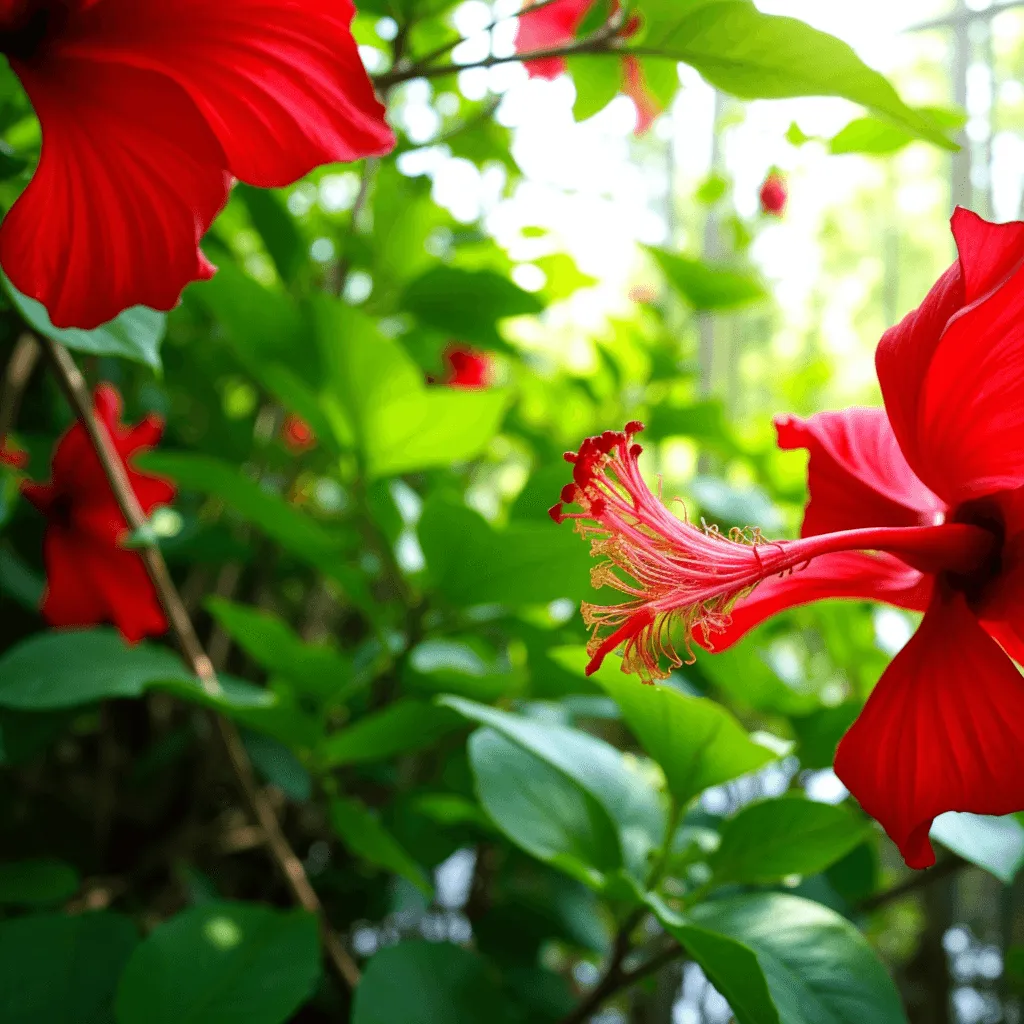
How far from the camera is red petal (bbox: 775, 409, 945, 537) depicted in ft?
1.14

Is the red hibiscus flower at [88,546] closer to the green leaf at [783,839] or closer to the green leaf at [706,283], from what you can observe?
the green leaf at [783,839]

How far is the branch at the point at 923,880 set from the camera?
0.54 meters

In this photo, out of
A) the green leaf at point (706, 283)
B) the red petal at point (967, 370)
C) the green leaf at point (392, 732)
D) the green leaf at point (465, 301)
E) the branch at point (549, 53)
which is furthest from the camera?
the green leaf at point (706, 283)

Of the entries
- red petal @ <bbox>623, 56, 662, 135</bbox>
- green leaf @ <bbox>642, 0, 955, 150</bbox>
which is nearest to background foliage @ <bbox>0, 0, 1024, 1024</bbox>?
green leaf @ <bbox>642, 0, 955, 150</bbox>

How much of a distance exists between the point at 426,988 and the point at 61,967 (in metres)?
0.22

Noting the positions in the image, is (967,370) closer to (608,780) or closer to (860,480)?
(860,480)

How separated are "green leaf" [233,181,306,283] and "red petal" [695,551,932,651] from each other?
17.6 inches

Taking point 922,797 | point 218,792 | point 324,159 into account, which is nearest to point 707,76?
point 324,159

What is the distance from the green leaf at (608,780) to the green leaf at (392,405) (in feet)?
0.59

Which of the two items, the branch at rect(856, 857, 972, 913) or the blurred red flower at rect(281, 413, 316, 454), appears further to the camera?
the blurred red flower at rect(281, 413, 316, 454)

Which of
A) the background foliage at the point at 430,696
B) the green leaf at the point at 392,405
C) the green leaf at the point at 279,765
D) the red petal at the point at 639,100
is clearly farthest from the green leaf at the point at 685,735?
the red petal at the point at 639,100

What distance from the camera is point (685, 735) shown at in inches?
16.2

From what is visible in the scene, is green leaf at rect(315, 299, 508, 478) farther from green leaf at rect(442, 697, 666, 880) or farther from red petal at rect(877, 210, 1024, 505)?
red petal at rect(877, 210, 1024, 505)

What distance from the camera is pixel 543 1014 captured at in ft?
2.14
